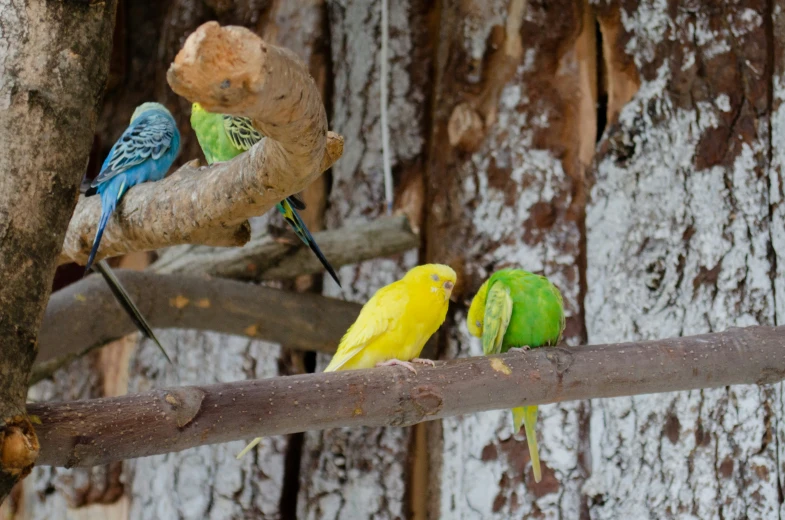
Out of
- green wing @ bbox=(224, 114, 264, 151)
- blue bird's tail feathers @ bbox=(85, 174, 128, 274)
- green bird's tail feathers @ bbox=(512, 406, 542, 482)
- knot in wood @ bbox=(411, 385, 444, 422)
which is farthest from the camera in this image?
green wing @ bbox=(224, 114, 264, 151)

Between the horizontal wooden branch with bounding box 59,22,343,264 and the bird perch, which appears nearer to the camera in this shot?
the horizontal wooden branch with bounding box 59,22,343,264

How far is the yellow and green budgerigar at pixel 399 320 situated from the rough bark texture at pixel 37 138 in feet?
2.24

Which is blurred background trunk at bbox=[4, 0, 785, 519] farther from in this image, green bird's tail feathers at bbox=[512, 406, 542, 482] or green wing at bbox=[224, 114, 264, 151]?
green wing at bbox=[224, 114, 264, 151]

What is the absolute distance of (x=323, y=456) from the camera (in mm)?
2389

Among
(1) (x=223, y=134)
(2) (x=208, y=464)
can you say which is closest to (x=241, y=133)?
(1) (x=223, y=134)

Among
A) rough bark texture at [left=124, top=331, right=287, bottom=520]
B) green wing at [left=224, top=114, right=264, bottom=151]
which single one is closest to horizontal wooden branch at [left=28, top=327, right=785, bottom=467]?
green wing at [left=224, top=114, right=264, bottom=151]

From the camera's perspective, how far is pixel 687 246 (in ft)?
6.84

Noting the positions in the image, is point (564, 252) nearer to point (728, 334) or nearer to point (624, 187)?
point (624, 187)

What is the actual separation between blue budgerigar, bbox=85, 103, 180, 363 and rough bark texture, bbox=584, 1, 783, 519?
1.14 meters

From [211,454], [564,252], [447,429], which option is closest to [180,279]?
[211,454]

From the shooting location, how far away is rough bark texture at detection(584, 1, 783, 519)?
196 cm

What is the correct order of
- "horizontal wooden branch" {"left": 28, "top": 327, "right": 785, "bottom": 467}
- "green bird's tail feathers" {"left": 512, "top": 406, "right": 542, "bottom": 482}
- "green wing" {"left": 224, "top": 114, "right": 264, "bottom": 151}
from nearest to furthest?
"horizontal wooden branch" {"left": 28, "top": 327, "right": 785, "bottom": 467}, "green bird's tail feathers" {"left": 512, "top": 406, "right": 542, "bottom": 482}, "green wing" {"left": 224, "top": 114, "right": 264, "bottom": 151}

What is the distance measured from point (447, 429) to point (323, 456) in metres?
0.39

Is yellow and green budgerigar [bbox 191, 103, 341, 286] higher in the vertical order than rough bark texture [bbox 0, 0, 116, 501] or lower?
higher
